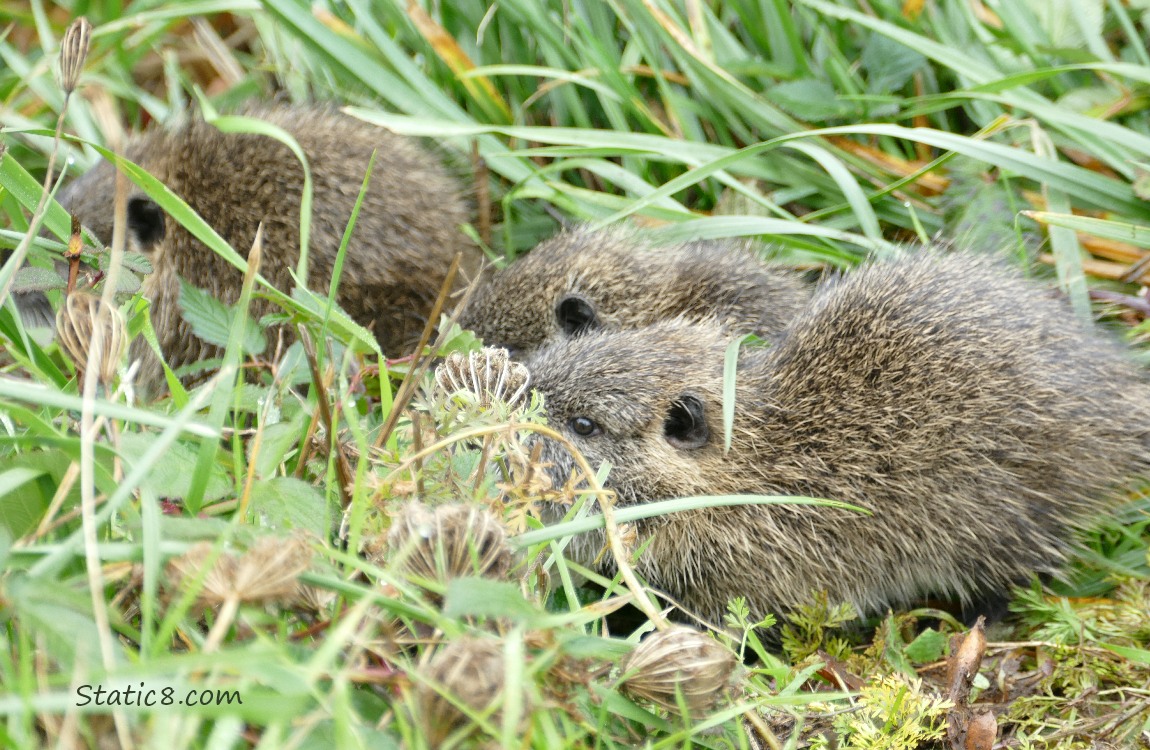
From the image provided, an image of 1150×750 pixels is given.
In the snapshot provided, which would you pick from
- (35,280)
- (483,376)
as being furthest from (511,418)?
(35,280)

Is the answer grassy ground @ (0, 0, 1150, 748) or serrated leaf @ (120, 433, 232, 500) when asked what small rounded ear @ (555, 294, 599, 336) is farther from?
serrated leaf @ (120, 433, 232, 500)

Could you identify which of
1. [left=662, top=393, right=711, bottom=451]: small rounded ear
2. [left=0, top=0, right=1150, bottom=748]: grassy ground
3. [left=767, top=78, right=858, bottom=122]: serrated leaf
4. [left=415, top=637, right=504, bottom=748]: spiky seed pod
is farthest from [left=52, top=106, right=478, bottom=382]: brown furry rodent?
[left=415, top=637, right=504, bottom=748]: spiky seed pod

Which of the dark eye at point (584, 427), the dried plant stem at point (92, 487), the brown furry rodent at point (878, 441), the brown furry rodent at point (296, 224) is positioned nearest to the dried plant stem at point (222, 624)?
the dried plant stem at point (92, 487)

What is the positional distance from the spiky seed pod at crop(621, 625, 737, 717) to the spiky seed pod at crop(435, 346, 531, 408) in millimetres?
975

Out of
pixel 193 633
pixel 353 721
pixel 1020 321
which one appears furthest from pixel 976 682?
pixel 193 633

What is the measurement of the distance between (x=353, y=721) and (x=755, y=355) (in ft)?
8.66

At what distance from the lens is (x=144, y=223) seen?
512 centimetres

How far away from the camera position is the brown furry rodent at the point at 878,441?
3938mm

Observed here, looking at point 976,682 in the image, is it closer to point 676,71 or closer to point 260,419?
point 260,419

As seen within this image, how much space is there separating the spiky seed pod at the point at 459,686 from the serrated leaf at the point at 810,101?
3.85m

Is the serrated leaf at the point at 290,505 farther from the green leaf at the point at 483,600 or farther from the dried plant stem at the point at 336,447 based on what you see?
the green leaf at the point at 483,600

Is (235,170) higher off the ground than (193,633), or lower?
higher

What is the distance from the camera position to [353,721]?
216 cm

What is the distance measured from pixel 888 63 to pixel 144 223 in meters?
3.77
